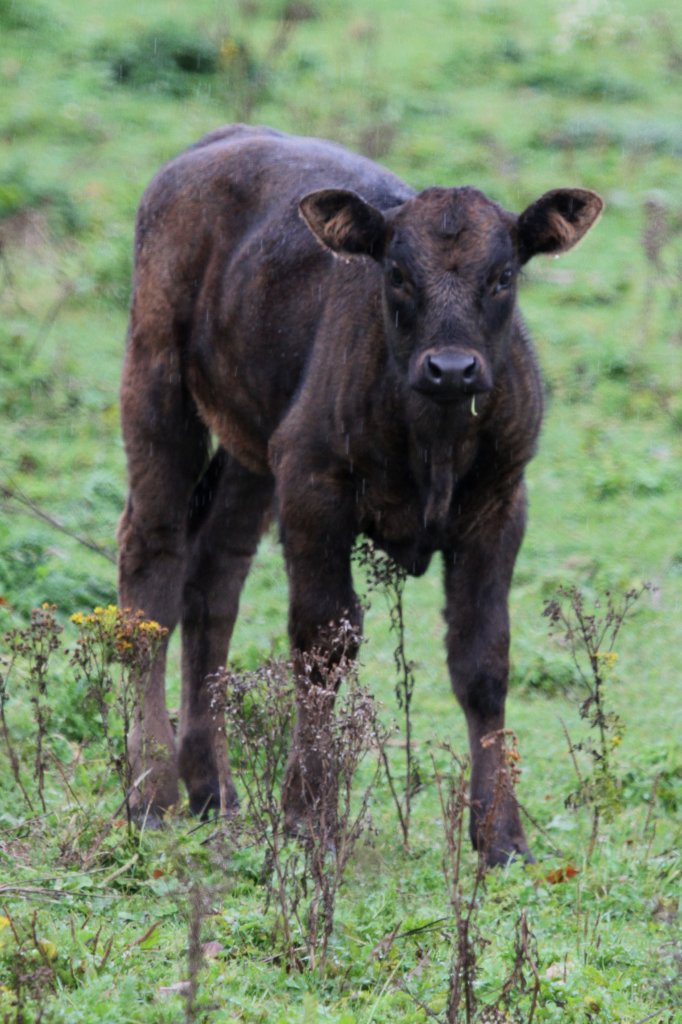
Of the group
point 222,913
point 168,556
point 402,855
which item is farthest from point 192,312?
point 222,913

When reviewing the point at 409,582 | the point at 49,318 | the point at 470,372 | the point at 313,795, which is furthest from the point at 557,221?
the point at 49,318

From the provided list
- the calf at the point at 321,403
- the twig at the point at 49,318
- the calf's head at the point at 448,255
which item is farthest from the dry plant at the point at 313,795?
the twig at the point at 49,318

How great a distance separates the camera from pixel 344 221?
6.21 m

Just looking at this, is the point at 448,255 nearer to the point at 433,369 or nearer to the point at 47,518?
the point at 433,369

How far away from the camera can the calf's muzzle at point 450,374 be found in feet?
18.7

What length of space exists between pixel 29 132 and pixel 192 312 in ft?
33.5

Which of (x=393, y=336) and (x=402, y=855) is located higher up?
(x=393, y=336)

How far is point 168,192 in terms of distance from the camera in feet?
24.9

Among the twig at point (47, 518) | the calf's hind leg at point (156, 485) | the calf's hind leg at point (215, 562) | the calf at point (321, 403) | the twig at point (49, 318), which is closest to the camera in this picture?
the calf at point (321, 403)

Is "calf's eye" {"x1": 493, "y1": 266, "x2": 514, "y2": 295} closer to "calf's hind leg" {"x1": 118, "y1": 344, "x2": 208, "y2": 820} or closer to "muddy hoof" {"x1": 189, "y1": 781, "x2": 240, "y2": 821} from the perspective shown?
"calf's hind leg" {"x1": 118, "y1": 344, "x2": 208, "y2": 820}

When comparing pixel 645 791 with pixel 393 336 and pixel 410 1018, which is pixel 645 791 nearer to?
pixel 393 336

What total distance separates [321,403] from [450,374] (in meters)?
0.83

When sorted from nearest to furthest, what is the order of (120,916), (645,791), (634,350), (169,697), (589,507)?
(120,916), (645,791), (169,697), (589,507), (634,350)

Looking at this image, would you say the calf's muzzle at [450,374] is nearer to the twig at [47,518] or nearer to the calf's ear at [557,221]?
the calf's ear at [557,221]
